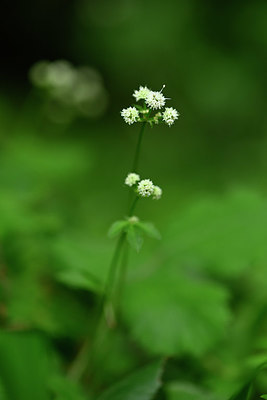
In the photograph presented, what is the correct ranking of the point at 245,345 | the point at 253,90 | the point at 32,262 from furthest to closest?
1. the point at 253,90
2. the point at 32,262
3. the point at 245,345

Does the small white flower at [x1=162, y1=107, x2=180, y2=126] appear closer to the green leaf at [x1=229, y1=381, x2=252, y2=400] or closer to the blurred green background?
the blurred green background

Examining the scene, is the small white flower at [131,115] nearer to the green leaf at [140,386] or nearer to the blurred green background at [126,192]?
the blurred green background at [126,192]

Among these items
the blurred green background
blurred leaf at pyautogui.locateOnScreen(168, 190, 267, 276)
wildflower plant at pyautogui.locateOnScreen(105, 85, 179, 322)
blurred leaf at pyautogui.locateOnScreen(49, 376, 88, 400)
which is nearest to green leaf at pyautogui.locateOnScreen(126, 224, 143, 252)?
wildflower plant at pyautogui.locateOnScreen(105, 85, 179, 322)

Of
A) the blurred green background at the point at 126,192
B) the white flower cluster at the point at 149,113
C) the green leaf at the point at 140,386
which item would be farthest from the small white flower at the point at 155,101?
the green leaf at the point at 140,386

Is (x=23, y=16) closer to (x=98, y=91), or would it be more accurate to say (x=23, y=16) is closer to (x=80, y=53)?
(x=80, y=53)

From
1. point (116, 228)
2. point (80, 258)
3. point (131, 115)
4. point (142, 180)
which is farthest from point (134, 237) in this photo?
point (80, 258)

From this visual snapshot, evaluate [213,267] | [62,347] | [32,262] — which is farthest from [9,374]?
[213,267]
